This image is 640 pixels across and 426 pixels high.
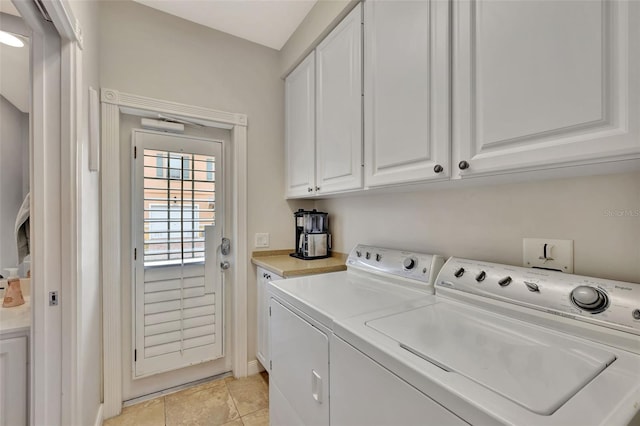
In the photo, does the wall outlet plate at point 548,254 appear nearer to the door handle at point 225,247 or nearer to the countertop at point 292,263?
the countertop at point 292,263

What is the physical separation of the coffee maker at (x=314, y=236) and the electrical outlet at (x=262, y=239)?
270 millimetres

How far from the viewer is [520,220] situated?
3.66 feet

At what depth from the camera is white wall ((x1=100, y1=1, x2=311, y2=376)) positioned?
182 cm

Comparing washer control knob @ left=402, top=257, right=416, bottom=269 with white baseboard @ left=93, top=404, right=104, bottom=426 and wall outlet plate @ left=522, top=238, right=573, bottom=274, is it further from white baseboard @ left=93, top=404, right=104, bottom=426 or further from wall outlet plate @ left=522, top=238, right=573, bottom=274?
white baseboard @ left=93, top=404, right=104, bottom=426

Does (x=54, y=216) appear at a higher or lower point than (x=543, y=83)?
lower

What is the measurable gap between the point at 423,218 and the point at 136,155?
1.98 meters

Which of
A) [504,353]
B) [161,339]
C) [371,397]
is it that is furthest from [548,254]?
[161,339]

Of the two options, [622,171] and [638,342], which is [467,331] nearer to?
[638,342]

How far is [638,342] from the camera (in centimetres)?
69

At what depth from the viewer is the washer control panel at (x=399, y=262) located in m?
1.29

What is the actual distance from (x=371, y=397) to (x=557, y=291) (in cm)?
68

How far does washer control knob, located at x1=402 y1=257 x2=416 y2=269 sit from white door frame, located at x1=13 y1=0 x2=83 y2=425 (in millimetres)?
1510

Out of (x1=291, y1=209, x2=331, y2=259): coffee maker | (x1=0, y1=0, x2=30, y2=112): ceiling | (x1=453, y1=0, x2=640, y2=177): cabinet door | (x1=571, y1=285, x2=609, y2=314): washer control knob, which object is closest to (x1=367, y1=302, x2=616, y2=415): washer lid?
(x1=571, y1=285, x2=609, y2=314): washer control knob

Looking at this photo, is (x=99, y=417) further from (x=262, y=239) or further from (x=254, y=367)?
(x=262, y=239)
